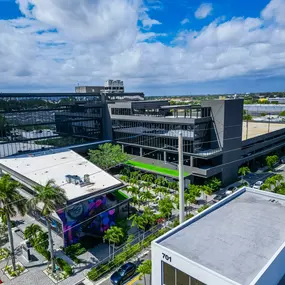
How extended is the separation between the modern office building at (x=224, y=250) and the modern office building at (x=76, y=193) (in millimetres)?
14387

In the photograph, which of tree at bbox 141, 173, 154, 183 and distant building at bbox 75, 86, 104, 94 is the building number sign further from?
distant building at bbox 75, 86, 104, 94

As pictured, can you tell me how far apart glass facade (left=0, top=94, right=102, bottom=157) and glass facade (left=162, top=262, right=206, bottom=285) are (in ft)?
149

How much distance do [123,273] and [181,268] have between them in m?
11.1

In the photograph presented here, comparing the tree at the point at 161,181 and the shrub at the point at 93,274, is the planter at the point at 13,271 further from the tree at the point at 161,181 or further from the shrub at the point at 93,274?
the tree at the point at 161,181

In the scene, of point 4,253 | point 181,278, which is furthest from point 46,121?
point 181,278

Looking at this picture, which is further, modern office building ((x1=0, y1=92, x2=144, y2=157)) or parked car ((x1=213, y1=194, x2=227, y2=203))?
modern office building ((x1=0, y1=92, x2=144, y2=157))

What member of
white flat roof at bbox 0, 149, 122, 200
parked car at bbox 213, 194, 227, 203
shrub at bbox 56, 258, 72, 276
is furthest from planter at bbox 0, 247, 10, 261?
parked car at bbox 213, 194, 227, 203

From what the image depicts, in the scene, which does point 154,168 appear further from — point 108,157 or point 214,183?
point 214,183

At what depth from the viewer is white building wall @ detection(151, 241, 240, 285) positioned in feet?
42.8

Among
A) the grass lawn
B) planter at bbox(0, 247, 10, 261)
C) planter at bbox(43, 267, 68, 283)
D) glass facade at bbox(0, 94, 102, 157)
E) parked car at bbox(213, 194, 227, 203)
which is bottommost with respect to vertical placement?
planter at bbox(43, 267, 68, 283)

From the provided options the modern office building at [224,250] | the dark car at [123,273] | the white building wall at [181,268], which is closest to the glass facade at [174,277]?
the modern office building at [224,250]

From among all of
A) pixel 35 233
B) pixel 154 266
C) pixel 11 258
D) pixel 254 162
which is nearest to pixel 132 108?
A: pixel 254 162

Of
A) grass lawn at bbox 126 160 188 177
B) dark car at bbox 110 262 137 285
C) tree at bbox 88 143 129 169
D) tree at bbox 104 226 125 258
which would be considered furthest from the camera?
tree at bbox 88 143 129 169

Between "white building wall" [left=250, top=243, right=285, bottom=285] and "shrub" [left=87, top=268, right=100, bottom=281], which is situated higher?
"white building wall" [left=250, top=243, right=285, bottom=285]
